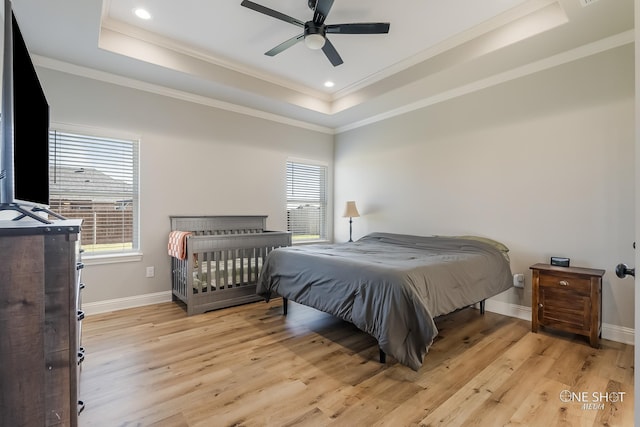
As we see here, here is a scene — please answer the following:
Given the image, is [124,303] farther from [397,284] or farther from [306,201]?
[397,284]

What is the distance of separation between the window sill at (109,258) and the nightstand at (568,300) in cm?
417

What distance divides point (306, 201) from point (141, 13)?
3251mm

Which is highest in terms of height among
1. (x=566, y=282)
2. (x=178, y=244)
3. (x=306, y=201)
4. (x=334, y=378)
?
(x=306, y=201)

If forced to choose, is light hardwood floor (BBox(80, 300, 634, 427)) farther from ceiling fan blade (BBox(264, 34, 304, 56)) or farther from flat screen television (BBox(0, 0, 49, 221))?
ceiling fan blade (BBox(264, 34, 304, 56))

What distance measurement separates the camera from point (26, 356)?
0.86 metres

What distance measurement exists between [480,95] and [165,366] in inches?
161

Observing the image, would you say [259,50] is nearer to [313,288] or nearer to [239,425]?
[313,288]

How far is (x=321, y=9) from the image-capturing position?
7.41 feet

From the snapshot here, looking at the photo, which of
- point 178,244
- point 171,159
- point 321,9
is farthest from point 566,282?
point 171,159

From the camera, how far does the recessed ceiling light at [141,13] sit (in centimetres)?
264

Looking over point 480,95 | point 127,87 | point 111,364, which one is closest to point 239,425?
point 111,364

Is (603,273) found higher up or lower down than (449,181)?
lower down

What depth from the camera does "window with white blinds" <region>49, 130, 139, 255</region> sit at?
3113 millimetres

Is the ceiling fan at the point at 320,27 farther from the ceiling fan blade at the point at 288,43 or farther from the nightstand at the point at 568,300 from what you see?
the nightstand at the point at 568,300
